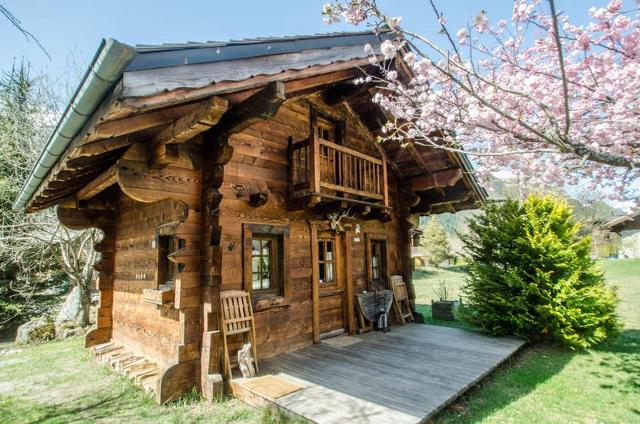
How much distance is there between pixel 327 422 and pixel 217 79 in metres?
3.49

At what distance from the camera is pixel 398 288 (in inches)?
336

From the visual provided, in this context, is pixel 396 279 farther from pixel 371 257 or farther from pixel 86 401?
pixel 86 401

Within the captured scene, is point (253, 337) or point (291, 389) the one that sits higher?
point (253, 337)

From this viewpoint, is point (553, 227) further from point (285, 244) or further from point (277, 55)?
point (277, 55)

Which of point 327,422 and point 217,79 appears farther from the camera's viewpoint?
point 327,422

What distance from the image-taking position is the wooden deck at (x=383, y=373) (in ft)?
12.2

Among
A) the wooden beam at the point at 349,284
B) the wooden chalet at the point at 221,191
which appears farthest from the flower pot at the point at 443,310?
the wooden beam at the point at 349,284

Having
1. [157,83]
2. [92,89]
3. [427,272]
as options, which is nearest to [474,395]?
[157,83]

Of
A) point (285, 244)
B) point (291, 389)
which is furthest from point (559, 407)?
point (285, 244)

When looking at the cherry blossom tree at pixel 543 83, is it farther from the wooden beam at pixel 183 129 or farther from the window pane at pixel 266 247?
the window pane at pixel 266 247

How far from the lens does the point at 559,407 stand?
4.12 meters

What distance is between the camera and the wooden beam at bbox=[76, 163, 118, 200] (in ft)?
14.8

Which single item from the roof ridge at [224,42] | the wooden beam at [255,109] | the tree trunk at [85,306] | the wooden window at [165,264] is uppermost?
the roof ridge at [224,42]

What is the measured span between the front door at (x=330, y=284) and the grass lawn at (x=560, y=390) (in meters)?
2.88
